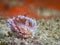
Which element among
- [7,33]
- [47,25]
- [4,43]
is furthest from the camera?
[47,25]

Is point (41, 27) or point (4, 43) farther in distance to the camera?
point (41, 27)

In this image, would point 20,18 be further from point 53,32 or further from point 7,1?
point 7,1

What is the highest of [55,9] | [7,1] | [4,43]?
[7,1]

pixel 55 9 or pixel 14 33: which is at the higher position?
pixel 55 9

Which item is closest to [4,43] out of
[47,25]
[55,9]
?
[47,25]

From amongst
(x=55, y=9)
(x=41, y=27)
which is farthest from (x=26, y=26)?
(x=55, y=9)

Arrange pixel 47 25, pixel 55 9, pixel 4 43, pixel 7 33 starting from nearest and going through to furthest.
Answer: pixel 4 43
pixel 7 33
pixel 47 25
pixel 55 9

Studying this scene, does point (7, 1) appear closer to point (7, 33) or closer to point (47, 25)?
point (47, 25)
